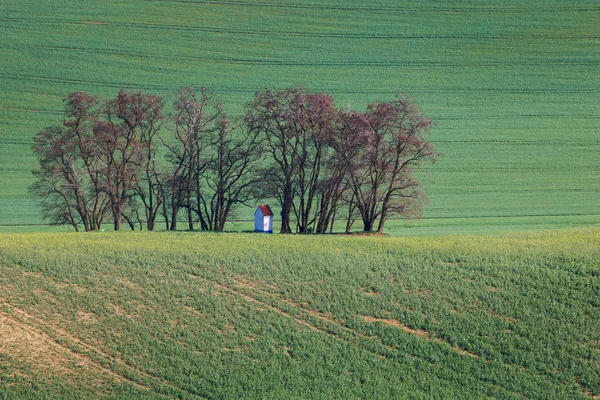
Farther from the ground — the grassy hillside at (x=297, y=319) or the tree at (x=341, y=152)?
the tree at (x=341, y=152)

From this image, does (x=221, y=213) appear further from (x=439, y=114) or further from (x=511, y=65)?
(x=511, y=65)

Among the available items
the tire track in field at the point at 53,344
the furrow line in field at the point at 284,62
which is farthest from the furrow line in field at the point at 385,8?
the tire track in field at the point at 53,344

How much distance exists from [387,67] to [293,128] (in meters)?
29.8

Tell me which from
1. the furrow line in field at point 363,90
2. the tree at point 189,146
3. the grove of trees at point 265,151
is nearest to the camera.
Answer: the grove of trees at point 265,151

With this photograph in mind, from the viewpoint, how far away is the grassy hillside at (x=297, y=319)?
26844 millimetres

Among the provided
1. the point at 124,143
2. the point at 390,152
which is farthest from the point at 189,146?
the point at 390,152

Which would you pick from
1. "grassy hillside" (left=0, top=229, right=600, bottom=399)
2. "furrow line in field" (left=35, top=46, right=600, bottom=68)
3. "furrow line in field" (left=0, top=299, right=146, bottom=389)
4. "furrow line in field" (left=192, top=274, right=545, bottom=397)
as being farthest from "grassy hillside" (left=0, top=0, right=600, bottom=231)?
"furrow line in field" (left=0, top=299, right=146, bottom=389)

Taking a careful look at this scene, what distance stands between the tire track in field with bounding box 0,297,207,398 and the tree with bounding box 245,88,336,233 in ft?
64.4

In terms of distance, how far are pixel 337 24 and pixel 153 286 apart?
170 feet

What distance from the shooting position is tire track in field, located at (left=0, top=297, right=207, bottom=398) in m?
26.6

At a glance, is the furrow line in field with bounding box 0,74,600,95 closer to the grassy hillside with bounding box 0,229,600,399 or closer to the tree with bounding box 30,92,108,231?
the tree with bounding box 30,92,108,231

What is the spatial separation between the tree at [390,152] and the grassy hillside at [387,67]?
11.4m

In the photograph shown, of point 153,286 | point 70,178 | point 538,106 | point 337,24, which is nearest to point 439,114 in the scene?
point 538,106

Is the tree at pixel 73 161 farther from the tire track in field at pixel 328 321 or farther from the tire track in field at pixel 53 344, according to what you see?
the tire track in field at pixel 53 344
